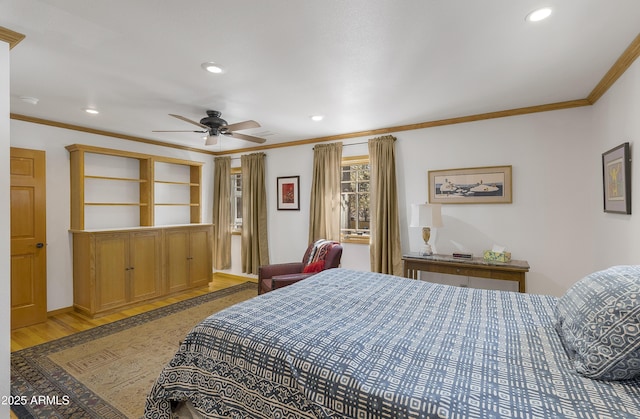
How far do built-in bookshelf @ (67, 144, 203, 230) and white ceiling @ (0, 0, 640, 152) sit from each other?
0.92 meters

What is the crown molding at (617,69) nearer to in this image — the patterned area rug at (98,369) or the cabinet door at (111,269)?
the patterned area rug at (98,369)

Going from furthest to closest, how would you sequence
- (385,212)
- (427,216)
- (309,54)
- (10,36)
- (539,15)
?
(385,212) < (427,216) < (309,54) < (10,36) < (539,15)

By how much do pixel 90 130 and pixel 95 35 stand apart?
2.92 m

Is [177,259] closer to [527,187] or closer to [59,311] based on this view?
[59,311]

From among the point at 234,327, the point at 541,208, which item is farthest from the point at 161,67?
the point at 541,208

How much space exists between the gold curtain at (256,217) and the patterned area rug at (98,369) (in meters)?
1.64


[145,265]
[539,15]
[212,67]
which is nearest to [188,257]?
[145,265]

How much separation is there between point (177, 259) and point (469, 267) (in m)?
4.23

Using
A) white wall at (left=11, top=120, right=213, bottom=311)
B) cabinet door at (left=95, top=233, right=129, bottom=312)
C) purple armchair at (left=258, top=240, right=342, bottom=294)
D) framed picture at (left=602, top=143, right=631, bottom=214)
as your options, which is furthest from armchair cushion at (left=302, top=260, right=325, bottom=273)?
white wall at (left=11, top=120, right=213, bottom=311)

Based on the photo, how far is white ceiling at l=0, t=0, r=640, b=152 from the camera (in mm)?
1680

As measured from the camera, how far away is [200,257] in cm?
514

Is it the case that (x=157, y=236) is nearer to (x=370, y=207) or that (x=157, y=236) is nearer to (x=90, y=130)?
(x=90, y=130)

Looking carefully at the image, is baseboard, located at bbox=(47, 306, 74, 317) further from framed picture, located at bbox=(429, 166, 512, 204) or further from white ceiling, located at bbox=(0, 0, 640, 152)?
framed picture, located at bbox=(429, 166, 512, 204)

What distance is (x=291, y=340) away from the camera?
1428 mm
